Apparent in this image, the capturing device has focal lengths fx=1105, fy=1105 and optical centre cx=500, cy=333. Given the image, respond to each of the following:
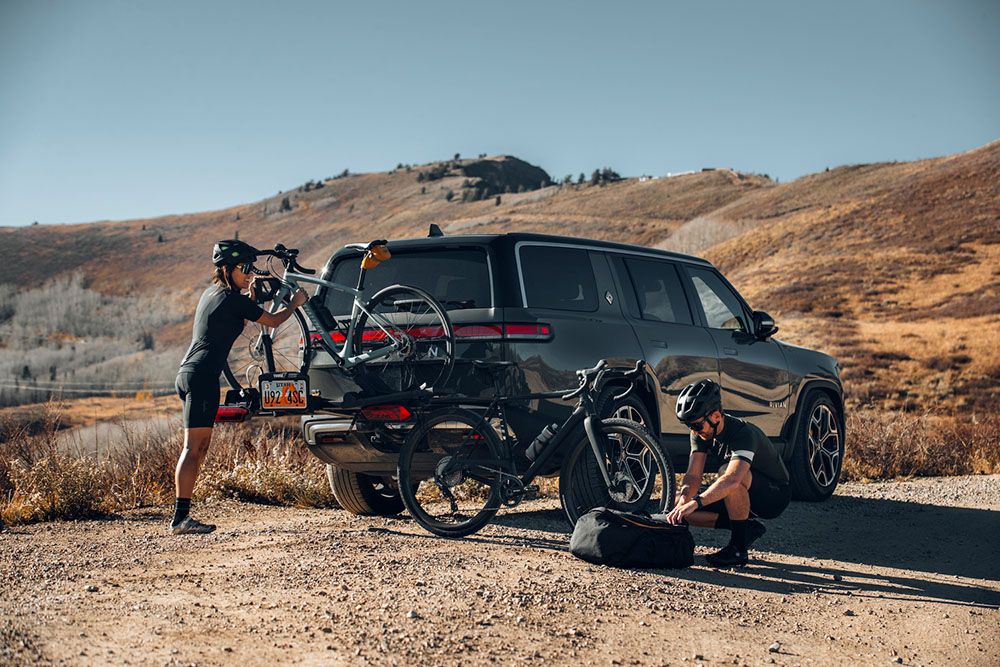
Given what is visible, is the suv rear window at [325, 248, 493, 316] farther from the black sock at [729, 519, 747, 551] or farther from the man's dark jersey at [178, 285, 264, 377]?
the black sock at [729, 519, 747, 551]

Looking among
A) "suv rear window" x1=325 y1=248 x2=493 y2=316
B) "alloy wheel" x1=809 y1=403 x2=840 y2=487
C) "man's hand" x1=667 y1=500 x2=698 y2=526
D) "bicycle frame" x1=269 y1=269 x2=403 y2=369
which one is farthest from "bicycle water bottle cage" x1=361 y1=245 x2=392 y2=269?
"alloy wheel" x1=809 y1=403 x2=840 y2=487

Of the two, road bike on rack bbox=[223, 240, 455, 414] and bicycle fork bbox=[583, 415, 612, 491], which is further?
road bike on rack bbox=[223, 240, 455, 414]

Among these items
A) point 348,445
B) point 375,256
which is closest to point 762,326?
point 375,256

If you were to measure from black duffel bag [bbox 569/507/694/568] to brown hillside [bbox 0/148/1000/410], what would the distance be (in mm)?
23876

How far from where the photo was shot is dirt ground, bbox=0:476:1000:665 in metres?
4.75

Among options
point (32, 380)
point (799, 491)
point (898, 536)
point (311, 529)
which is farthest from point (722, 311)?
point (32, 380)

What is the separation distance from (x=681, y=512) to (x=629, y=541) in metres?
A: 0.38

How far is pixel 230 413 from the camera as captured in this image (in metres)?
7.61

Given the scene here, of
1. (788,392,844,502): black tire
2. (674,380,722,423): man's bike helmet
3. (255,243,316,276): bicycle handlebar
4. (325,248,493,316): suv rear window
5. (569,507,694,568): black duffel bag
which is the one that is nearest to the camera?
(569,507,694,568): black duffel bag

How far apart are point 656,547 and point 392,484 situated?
9.44ft

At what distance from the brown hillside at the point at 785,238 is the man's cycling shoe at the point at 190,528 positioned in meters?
24.1

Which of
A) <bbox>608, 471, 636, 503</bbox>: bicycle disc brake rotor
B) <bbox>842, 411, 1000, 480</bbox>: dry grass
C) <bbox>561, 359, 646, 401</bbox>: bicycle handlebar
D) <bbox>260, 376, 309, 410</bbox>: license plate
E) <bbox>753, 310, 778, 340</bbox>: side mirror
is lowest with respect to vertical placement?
<bbox>842, 411, 1000, 480</bbox>: dry grass

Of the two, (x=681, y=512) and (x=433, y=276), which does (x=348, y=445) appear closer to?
(x=433, y=276)

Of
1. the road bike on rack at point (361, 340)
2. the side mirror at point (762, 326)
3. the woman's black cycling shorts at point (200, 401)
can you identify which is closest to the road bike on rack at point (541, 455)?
the road bike on rack at point (361, 340)
